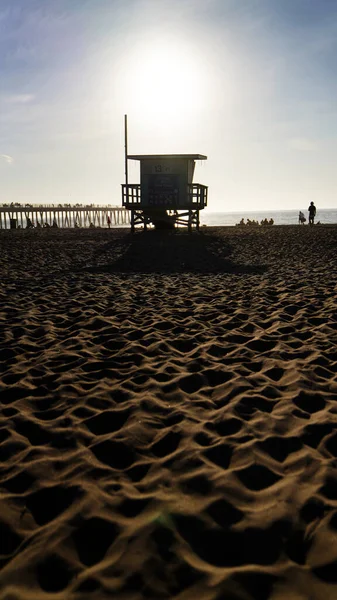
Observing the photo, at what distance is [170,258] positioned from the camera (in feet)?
49.4

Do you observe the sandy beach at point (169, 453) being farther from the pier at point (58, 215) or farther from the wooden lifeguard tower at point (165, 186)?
the pier at point (58, 215)

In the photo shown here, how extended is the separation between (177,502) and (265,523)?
1.81 feet

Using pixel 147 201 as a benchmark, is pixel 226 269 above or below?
below

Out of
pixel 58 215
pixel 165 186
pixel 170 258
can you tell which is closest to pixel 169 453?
pixel 170 258

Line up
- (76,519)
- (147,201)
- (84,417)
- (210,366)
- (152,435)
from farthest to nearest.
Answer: (147,201)
(210,366)
(84,417)
(152,435)
(76,519)

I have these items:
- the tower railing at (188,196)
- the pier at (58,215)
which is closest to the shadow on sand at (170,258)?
the tower railing at (188,196)

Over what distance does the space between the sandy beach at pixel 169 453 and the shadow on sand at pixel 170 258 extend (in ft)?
17.3

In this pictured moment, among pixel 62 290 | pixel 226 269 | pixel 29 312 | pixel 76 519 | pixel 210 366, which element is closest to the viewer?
pixel 76 519

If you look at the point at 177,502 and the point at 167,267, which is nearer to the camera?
the point at 177,502

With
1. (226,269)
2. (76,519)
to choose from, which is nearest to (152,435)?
(76,519)

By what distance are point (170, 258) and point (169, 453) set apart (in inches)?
481

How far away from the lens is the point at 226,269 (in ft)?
41.6

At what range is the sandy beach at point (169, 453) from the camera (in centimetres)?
212

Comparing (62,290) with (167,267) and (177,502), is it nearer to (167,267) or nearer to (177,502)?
(167,267)
